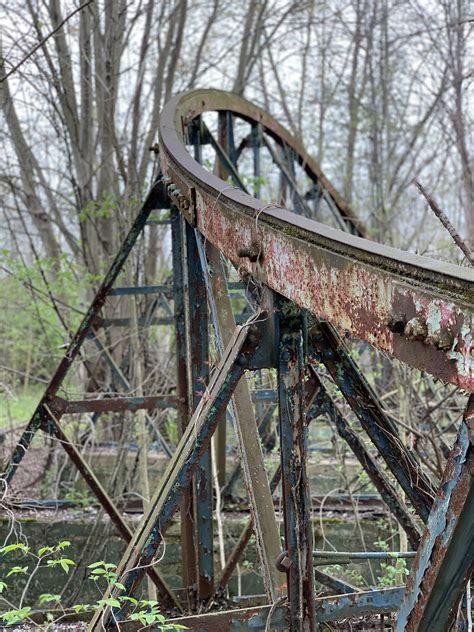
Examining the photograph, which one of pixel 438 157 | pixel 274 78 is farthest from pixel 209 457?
pixel 274 78

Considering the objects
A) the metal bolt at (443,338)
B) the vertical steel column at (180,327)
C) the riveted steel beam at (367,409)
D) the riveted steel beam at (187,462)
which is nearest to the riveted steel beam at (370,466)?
the riveted steel beam at (367,409)

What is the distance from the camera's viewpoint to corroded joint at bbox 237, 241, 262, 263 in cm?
219

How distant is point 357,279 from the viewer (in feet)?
5.38

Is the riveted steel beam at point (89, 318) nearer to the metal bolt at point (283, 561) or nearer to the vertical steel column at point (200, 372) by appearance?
the vertical steel column at point (200, 372)

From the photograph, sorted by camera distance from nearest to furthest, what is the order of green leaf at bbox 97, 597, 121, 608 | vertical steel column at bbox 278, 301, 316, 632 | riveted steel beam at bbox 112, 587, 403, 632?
green leaf at bbox 97, 597, 121, 608
vertical steel column at bbox 278, 301, 316, 632
riveted steel beam at bbox 112, 587, 403, 632

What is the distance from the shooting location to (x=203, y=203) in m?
2.83

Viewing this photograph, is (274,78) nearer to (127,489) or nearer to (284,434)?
(127,489)

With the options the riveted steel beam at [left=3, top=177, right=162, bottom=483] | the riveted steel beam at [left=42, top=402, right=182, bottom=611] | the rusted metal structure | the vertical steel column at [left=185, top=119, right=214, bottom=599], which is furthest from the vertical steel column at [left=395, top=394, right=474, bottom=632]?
the riveted steel beam at [left=3, top=177, right=162, bottom=483]

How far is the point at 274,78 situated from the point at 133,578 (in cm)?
1754

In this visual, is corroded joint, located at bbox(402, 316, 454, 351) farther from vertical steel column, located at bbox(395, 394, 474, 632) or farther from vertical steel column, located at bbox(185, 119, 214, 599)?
vertical steel column, located at bbox(185, 119, 214, 599)

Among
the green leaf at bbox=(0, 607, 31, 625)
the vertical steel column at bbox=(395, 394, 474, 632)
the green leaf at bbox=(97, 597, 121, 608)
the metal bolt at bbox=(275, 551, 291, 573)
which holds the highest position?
the vertical steel column at bbox=(395, 394, 474, 632)

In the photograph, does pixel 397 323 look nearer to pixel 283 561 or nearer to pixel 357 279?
pixel 357 279

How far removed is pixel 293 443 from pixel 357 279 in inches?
32.4

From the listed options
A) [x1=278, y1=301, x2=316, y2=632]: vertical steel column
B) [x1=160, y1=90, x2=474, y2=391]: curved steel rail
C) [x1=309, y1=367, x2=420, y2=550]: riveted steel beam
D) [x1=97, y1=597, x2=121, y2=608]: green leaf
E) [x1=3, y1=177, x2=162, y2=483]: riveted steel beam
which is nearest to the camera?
[x1=160, y1=90, x2=474, y2=391]: curved steel rail
